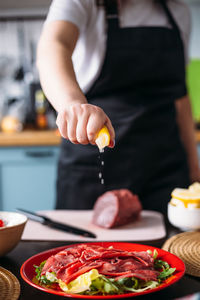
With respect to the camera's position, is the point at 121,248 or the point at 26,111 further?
the point at 26,111

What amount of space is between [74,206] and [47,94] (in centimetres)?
54

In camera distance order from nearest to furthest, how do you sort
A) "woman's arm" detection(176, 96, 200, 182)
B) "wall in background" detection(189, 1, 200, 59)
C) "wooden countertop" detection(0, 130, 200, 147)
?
"woman's arm" detection(176, 96, 200, 182), "wooden countertop" detection(0, 130, 200, 147), "wall in background" detection(189, 1, 200, 59)

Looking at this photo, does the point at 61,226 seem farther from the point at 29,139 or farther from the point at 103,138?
the point at 29,139

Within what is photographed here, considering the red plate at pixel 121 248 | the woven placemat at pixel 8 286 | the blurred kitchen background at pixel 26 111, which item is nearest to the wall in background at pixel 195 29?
the blurred kitchen background at pixel 26 111

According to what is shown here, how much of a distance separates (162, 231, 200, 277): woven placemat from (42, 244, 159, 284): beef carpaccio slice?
97mm

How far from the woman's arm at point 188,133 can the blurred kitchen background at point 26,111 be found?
3.24ft

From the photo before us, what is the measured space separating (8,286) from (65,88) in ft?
1.37

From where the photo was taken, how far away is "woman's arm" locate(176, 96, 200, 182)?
1.56 meters

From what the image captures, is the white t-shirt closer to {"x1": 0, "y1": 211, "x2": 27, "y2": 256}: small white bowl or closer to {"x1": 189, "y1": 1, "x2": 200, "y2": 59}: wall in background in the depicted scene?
{"x1": 0, "y1": 211, "x2": 27, "y2": 256}: small white bowl

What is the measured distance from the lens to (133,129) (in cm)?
140

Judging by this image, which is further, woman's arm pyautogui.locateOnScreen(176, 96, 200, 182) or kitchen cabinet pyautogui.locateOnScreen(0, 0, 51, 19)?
kitchen cabinet pyautogui.locateOnScreen(0, 0, 51, 19)

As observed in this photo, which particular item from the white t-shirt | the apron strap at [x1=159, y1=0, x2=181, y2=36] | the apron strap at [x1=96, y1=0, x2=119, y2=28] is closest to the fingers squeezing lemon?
the white t-shirt

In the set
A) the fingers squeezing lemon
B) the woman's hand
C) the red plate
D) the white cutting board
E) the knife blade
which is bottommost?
the white cutting board

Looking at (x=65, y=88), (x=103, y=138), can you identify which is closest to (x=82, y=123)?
(x=103, y=138)
